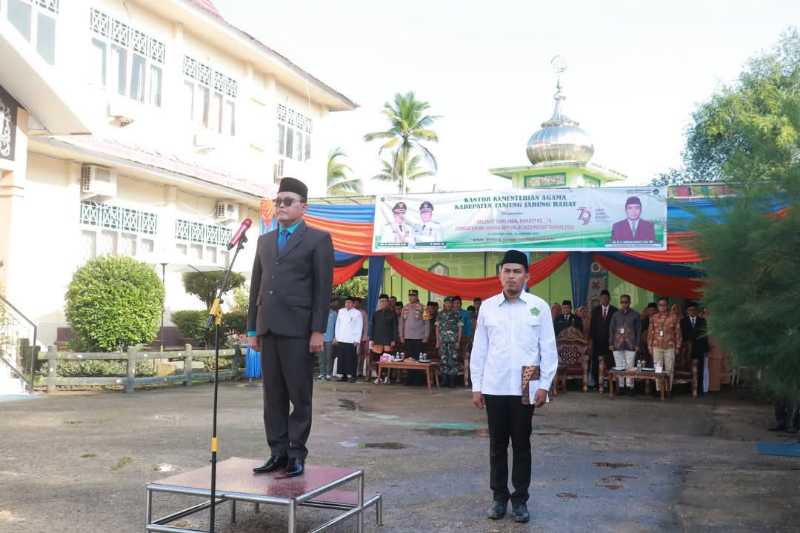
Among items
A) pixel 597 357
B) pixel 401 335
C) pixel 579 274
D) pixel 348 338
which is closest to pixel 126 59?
pixel 348 338

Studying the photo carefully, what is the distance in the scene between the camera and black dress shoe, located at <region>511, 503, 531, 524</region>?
5.64 meters

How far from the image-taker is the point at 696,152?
97.1 ft

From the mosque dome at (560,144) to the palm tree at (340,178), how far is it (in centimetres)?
2067

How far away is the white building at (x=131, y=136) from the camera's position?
14.1m

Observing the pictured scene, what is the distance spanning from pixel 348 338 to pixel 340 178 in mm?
27304

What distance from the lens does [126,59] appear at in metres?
18.2

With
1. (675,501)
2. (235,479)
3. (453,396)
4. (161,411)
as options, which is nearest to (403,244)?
(453,396)

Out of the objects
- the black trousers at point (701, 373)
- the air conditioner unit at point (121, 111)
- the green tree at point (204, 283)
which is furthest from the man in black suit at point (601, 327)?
the air conditioner unit at point (121, 111)

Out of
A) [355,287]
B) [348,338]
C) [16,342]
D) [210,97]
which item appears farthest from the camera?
[355,287]

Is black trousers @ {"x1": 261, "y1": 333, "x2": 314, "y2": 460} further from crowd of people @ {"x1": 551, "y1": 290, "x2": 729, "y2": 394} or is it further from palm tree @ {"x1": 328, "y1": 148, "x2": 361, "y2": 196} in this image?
palm tree @ {"x1": 328, "y1": 148, "x2": 361, "y2": 196}

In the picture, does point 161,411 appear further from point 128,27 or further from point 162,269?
point 128,27

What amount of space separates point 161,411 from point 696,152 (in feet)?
76.4

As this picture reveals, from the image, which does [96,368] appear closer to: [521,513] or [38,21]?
[38,21]

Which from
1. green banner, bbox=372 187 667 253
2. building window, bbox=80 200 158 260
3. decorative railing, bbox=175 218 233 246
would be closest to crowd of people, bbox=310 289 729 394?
green banner, bbox=372 187 667 253
